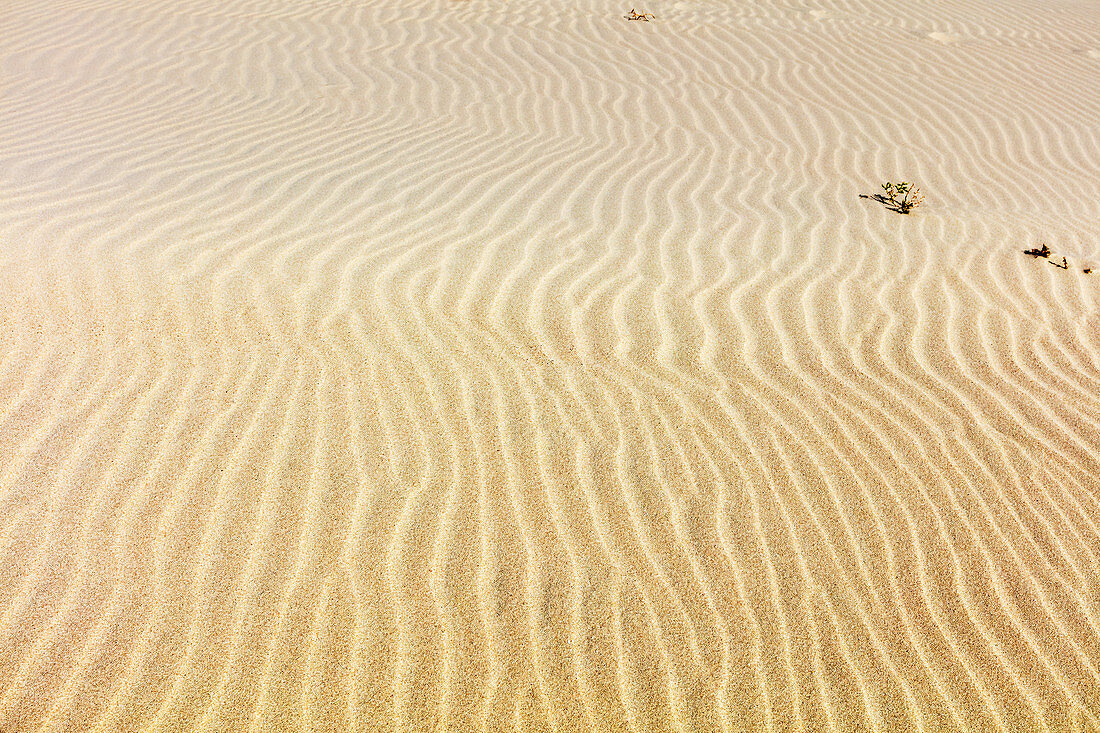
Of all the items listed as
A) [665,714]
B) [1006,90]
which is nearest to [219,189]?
[665,714]

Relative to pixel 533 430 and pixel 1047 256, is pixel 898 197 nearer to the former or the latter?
pixel 1047 256

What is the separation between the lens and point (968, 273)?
4738mm

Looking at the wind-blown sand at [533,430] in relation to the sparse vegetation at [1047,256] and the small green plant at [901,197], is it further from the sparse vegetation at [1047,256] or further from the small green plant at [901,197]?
the small green plant at [901,197]

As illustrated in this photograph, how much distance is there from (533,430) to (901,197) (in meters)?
3.81

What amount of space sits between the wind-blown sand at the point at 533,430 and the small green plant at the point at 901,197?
0.57 feet

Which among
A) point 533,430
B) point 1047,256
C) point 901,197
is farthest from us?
point 901,197

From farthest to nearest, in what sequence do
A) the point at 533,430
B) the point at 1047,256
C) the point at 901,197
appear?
1. the point at 901,197
2. the point at 1047,256
3. the point at 533,430

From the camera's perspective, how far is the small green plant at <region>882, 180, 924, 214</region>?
5.59 m

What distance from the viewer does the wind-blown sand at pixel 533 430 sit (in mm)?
2387

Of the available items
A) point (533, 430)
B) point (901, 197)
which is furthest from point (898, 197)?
point (533, 430)

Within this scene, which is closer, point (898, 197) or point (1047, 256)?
point (1047, 256)

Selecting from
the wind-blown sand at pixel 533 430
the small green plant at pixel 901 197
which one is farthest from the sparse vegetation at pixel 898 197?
the wind-blown sand at pixel 533 430

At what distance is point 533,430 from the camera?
3.28 meters

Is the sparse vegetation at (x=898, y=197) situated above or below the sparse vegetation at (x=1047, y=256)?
above
